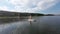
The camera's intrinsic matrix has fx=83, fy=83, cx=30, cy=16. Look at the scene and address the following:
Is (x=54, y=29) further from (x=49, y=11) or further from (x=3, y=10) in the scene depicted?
(x=3, y=10)

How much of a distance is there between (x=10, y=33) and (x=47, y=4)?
1.53 meters

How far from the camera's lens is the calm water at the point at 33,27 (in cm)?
288

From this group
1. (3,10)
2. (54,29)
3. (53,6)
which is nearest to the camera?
(3,10)

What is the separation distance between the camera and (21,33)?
284cm

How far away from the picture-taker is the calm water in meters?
2.88

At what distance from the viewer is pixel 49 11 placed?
2412mm

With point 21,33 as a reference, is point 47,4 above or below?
above

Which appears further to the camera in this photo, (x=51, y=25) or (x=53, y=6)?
(x=51, y=25)

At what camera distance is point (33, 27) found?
334 centimetres

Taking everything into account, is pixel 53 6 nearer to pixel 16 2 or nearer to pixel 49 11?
pixel 49 11

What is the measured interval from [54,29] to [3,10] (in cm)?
192

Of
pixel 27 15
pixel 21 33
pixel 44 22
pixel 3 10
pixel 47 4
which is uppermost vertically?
pixel 47 4

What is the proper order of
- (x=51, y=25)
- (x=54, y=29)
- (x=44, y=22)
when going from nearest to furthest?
(x=54, y=29) < (x=51, y=25) < (x=44, y=22)

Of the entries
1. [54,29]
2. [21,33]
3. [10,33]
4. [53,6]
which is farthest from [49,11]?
[10,33]
